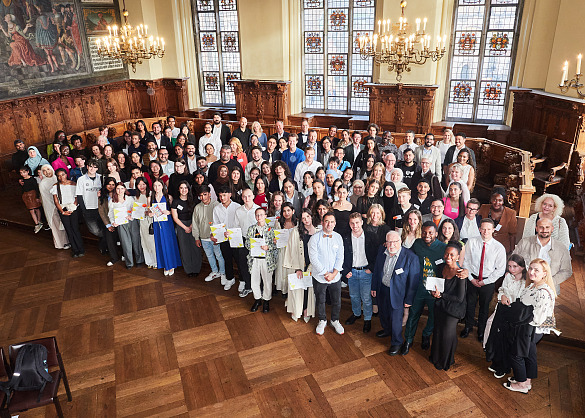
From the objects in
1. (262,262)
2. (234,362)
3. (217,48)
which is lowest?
(234,362)

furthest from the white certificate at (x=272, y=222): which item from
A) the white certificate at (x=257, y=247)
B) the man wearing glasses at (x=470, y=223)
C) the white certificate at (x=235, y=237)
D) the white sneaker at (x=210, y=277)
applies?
the man wearing glasses at (x=470, y=223)

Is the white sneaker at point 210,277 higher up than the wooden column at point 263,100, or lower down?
lower down

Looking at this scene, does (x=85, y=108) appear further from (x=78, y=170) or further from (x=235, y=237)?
(x=235, y=237)

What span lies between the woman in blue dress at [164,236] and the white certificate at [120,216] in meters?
0.51

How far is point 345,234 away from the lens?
5871 millimetres

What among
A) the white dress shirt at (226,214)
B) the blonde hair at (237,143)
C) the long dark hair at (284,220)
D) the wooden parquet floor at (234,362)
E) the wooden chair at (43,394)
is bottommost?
the wooden parquet floor at (234,362)

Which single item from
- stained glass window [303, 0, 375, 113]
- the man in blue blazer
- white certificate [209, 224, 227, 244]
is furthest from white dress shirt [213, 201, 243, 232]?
stained glass window [303, 0, 375, 113]

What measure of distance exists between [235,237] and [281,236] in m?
0.76

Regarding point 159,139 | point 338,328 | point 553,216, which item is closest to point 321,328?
point 338,328

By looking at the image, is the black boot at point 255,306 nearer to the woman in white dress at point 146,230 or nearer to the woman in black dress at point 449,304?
the woman in white dress at point 146,230

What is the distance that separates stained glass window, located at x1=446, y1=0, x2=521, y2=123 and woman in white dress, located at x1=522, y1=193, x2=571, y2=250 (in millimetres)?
8282

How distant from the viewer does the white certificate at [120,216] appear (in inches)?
287

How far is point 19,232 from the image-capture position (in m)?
9.64

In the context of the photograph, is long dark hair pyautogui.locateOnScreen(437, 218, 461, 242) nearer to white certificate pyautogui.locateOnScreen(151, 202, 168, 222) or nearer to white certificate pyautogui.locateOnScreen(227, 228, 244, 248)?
white certificate pyautogui.locateOnScreen(227, 228, 244, 248)
